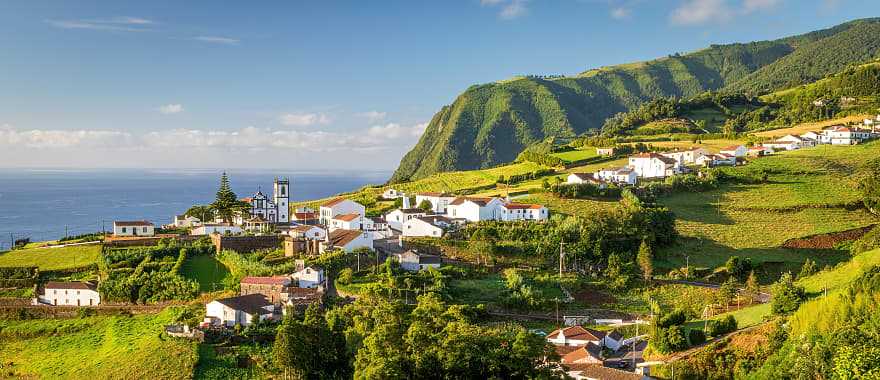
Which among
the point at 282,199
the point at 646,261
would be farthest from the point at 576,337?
the point at 282,199

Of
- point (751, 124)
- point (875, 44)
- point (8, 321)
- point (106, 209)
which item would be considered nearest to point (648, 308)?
point (8, 321)

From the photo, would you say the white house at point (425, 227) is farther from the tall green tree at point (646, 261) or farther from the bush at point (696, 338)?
the bush at point (696, 338)

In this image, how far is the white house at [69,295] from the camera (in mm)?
37812

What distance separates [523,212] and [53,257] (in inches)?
1252

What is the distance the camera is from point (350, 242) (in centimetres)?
4244

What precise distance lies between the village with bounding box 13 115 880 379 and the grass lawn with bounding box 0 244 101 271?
76.5 inches

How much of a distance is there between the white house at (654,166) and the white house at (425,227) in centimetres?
2501

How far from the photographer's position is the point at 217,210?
5619 cm

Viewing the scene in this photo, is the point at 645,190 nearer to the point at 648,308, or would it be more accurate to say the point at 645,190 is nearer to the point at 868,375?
the point at 648,308

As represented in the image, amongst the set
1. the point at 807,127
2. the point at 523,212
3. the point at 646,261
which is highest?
the point at 807,127

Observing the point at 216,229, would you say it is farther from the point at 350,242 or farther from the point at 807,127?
the point at 807,127

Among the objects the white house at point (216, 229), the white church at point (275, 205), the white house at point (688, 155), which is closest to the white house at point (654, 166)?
the white house at point (688, 155)

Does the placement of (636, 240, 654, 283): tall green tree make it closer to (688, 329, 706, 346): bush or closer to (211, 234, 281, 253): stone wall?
(688, 329, 706, 346): bush

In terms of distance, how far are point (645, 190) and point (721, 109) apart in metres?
59.8
